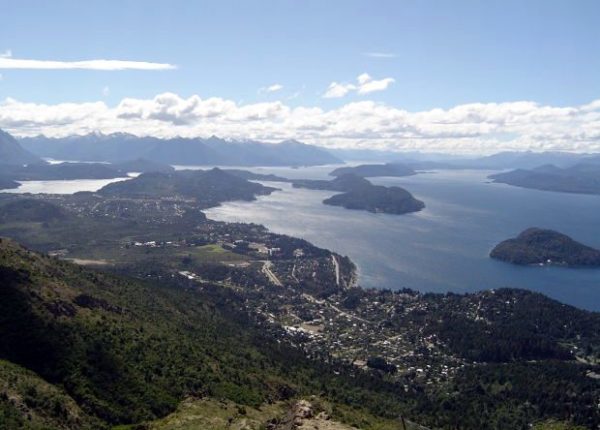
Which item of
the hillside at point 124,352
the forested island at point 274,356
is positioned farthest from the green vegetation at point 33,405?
the hillside at point 124,352

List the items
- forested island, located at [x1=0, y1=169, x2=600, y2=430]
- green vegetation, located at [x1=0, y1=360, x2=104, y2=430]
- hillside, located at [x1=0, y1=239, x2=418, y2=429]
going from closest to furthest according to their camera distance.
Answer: green vegetation, located at [x1=0, y1=360, x2=104, y2=430], forested island, located at [x1=0, y1=169, x2=600, y2=430], hillside, located at [x1=0, y1=239, x2=418, y2=429]

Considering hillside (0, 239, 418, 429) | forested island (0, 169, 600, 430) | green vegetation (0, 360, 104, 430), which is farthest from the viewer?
hillside (0, 239, 418, 429)

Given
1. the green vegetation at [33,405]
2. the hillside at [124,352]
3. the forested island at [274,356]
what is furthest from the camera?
the hillside at [124,352]

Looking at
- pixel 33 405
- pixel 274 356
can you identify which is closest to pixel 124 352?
pixel 33 405

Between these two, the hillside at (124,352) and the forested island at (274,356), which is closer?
the forested island at (274,356)

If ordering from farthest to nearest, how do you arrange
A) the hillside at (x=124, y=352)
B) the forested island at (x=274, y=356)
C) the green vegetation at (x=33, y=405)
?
the hillside at (x=124, y=352) → the forested island at (x=274, y=356) → the green vegetation at (x=33, y=405)

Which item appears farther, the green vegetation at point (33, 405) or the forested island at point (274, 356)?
the forested island at point (274, 356)

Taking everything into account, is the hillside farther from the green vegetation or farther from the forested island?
the green vegetation

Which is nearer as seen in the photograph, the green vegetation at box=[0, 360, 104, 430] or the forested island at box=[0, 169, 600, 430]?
the green vegetation at box=[0, 360, 104, 430]

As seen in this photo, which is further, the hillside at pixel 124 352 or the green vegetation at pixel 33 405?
the hillside at pixel 124 352

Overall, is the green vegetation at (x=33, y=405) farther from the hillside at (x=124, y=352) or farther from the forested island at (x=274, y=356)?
the hillside at (x=124, y=352)

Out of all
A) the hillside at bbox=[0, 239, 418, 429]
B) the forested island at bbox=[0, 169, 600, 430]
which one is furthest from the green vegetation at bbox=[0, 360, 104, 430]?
the hillside at bbox=[0, 239, 418, 429]
